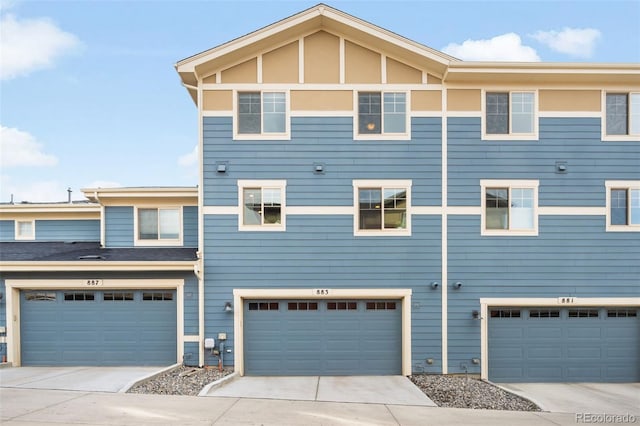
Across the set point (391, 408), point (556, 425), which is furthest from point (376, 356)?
point (556, 425)

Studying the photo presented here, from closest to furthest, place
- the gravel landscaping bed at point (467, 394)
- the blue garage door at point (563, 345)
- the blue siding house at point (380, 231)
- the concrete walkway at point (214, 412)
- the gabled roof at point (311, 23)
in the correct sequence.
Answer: the concrete walkway at point (214, 412) < the gravel landscaping bed at point (467, 394) < the gabled roof at point (311, 23) < the blue siding house at point (380, 231) < the blue garage door at point (563, 345)

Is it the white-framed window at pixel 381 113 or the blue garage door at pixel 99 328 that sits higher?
the white-framed window at pixel 381 113

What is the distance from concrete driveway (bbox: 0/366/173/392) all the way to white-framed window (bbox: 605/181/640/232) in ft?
42.5

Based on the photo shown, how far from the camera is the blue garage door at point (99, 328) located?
1028 cm

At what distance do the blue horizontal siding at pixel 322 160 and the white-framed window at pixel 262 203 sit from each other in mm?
179

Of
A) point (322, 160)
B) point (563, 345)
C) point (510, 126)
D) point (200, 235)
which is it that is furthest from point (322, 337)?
point (510, 126)

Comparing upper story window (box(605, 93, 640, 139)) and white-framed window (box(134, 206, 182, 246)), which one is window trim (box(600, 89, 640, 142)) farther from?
white-framed window (box(134, 206, 182, 246))

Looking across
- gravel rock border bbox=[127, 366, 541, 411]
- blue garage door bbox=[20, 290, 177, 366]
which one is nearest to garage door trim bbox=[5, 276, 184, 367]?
blue garage door bbox=[20, 290, 177, 366]

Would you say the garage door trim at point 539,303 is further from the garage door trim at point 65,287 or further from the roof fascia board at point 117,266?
the garage door trim at point 65,287

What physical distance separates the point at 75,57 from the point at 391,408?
22.0 meters

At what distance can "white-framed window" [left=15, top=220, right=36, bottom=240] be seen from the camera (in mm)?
13711

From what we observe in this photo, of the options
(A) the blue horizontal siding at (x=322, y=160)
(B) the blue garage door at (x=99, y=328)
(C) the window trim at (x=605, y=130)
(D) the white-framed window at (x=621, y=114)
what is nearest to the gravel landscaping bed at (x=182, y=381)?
(B) the blue garage door at (x=99, y=328)

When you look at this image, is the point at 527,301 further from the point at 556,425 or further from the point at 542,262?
the point at 556,425

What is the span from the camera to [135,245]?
1176cm
